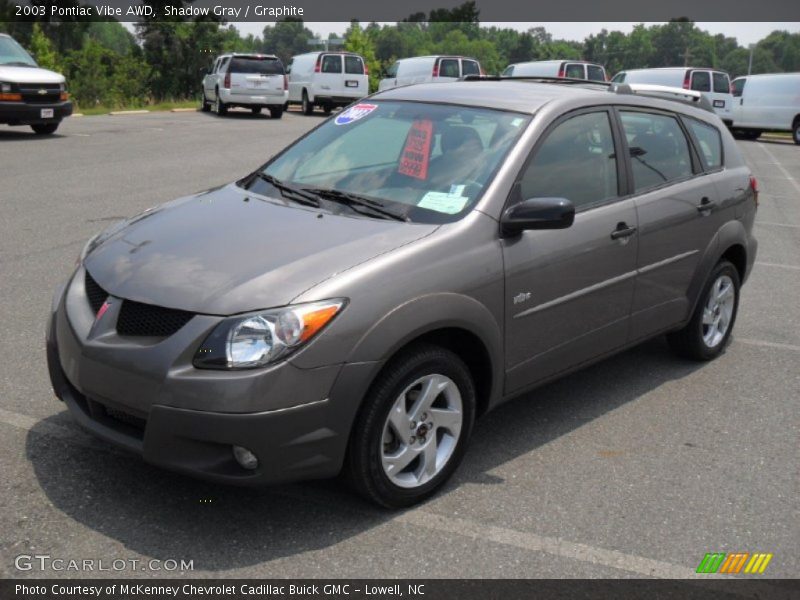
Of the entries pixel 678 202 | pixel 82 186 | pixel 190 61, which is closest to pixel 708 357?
pixel 678 202

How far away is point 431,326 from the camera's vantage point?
12.3 ft

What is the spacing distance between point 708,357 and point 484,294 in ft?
8.44

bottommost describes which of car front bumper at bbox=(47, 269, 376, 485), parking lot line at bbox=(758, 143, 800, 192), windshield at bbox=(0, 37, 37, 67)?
parking lot line at bbox=(758, 143, 800, 192)

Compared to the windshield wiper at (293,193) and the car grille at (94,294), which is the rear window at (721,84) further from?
the car grille at (94,294)

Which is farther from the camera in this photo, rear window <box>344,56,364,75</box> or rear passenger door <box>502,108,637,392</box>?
rear window <box>344,56,364,75</box>

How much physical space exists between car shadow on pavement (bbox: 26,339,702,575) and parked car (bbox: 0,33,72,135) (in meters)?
13.8

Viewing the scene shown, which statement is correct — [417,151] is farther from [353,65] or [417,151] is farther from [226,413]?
[353,65]

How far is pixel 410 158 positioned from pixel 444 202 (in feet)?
1.41

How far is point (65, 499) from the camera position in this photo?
3.75 m

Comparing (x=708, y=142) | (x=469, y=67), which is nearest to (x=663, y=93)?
(x=708, y=142)

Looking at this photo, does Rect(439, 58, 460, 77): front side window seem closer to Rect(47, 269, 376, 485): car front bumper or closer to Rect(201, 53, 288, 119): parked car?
Rect(201, 53, 288, 119): parked car

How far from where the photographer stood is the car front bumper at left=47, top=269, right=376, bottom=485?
3316mm
